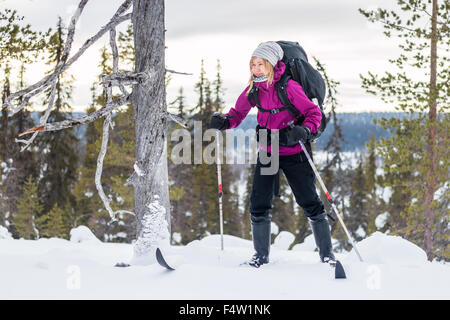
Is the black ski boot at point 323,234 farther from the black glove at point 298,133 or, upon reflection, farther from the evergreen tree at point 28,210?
the evergreen tree at point 28,210

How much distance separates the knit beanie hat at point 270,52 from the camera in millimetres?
4457

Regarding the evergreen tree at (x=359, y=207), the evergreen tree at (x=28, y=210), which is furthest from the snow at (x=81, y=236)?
the evergreen tree at (x=359, y=207)

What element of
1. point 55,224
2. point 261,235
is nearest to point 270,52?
point 261,235

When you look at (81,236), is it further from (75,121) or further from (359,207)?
(359,207)

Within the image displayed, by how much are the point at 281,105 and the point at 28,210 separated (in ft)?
91.3

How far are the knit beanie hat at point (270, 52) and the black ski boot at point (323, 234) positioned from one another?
5.65ft

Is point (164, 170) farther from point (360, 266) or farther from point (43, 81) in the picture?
point (360, 266)

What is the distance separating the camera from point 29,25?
8.59 meters

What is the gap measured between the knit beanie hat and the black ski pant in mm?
1038

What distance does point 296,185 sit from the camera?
4.55 m

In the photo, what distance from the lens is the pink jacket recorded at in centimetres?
434

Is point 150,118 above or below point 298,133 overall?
above
